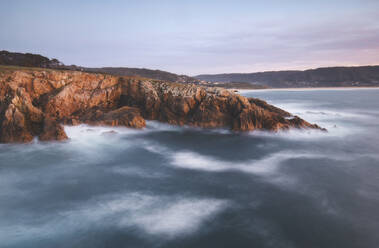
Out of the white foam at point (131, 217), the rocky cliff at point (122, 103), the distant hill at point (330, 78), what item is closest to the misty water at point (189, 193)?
the white foam at point (131, 217)

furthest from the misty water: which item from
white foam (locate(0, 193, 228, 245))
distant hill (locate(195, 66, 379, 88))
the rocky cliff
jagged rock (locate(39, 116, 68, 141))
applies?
distant hill (locate(195, 66, 379, 88))

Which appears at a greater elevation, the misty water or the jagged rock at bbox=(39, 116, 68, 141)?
the jagged rock at bbox=(39, 116, 68, 141)

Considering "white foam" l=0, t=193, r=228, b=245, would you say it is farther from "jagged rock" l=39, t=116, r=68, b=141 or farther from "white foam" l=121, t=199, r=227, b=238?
"jagged rock" l=39, t=116, r=68, b=141

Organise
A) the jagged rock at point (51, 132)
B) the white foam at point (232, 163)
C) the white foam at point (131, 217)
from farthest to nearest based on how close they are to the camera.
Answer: the jagged rock at point (51, 132)
the white foam at point (232, 163)
the white foam at point (131, 217)

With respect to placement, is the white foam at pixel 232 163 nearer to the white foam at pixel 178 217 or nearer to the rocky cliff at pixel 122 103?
the white foam at pixel 178 217

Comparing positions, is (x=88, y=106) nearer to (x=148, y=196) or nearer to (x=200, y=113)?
(x=200, y=113)

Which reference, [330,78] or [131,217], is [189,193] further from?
[330,78]

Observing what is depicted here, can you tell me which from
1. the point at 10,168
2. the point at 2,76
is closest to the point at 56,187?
the point at 10,168
